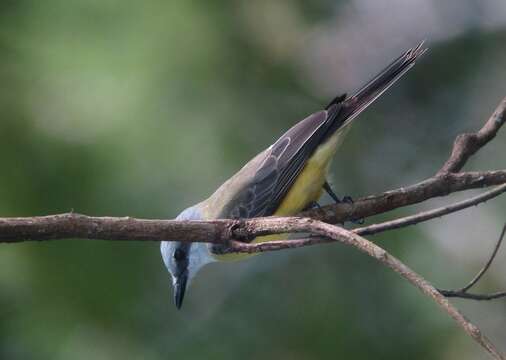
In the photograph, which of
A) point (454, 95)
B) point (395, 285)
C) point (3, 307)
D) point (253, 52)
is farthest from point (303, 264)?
point (454, 95)

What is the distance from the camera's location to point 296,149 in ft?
13.1

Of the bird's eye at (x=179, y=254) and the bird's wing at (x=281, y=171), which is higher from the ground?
the bird's wing at (x=281, y=171)

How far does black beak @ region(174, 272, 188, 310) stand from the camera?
14.2ft

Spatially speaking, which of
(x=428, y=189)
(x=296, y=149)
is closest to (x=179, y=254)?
(x=296, y=149)

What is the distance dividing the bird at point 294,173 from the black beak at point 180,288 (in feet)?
0.33

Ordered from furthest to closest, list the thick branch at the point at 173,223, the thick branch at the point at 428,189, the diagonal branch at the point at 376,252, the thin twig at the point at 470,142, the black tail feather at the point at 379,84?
the black tail feather at the point at 379,84
the thin twig at the point at 470,142
the thick branch at the point at 428,189
the thick branch at the point at 173,223
the diagonal branch at the point at 376,252

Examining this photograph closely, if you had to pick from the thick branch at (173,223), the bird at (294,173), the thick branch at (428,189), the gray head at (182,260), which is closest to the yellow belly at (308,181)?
the bird at (294,173)

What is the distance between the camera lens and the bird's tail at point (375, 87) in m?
3.58

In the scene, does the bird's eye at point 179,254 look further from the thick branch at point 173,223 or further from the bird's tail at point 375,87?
the thick branch at point 173,223

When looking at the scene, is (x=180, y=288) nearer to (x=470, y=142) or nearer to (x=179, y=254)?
(x=179, y=254)

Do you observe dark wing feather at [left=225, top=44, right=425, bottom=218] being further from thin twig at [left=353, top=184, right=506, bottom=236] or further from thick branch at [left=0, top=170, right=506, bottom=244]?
thin twig at [left=353, top=184, right=506, bottom=236]

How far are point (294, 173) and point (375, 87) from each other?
0.54 metres

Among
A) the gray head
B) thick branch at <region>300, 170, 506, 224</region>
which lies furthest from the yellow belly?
thick branch at <region>300, 170, 506, 224</region>

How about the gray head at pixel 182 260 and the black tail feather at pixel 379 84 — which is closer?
the black tail feather at pixel 379 84
